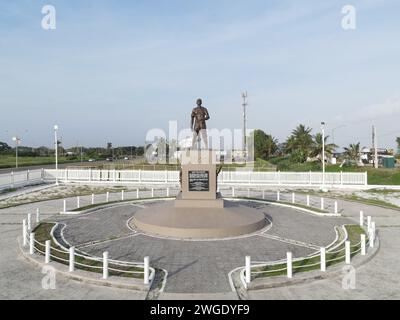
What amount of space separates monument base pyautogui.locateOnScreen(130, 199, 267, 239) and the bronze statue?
3.34 m

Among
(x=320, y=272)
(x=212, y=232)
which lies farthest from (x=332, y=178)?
(x=320, y=272)

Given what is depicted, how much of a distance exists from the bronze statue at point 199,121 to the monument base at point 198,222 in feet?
10.9

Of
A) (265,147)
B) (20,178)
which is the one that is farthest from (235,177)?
(265,147)

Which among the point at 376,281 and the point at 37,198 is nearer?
the point at 376,281

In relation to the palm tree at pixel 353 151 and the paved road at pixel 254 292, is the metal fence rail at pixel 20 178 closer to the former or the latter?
the paved road at pixel 254 292

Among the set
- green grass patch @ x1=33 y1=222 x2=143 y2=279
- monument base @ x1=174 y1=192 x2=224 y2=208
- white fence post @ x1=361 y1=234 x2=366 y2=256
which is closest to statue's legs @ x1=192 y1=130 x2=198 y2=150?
monument base @ x1=174 y1=192 x2=224 y2=208

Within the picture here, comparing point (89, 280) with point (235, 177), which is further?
point (235, 177)

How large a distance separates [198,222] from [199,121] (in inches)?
194

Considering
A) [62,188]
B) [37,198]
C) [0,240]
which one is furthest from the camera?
[62,188]

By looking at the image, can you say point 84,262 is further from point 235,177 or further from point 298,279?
point 235,177

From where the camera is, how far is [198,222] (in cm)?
1173

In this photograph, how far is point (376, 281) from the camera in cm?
740
